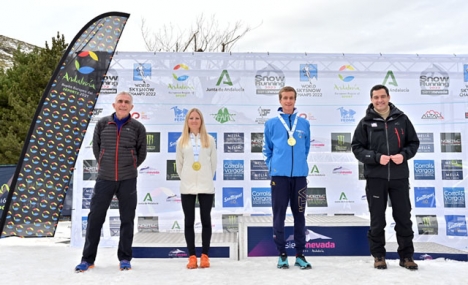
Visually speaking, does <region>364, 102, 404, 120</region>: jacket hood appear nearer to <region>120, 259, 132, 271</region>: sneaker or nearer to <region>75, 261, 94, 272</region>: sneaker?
<region>120, 259, 132, 271</region>: sneaker

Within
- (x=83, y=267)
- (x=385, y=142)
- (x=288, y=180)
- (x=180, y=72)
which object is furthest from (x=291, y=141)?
(x=83, y=267)

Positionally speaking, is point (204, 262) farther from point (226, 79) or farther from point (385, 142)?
point (226, 79)

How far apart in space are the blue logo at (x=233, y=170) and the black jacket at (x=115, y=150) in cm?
145

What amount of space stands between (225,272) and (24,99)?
10934mm

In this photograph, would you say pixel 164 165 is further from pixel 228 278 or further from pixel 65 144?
pixel 228 278

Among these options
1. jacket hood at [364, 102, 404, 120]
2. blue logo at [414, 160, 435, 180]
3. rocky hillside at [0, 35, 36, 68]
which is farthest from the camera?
rocky hillside at [0, 35, 36, 68]

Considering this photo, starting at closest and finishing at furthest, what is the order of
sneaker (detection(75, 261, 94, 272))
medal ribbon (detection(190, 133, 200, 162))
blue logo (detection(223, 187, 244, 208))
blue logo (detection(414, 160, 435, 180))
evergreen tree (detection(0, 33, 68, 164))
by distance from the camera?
1. sneaker (detection(75, 261, 94, 272))
2. medal ribbon (detection(190, 133, 200, 162))
3. blue logo (detection(223, 187, 244, 208))
4. blue logo (detection(414, 160, 435, 180))
5. evergreen tree (detection(0, 33, 68, 164))

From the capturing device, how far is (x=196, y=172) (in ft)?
9.89

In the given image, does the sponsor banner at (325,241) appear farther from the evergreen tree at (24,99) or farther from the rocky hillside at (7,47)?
the rocky hillside at (7,47)

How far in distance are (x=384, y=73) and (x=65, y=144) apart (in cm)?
399

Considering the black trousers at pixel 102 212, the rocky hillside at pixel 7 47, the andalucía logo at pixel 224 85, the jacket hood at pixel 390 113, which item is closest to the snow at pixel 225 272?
the black trousers at pixel 102 212

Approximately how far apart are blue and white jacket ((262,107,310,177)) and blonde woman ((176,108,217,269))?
0.53 m

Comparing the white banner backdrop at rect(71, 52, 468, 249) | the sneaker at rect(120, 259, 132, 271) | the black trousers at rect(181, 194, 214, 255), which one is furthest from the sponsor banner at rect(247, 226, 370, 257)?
the sneaker at rect(120, 259, 132, 271)

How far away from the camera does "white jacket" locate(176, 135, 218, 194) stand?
2982 mm
